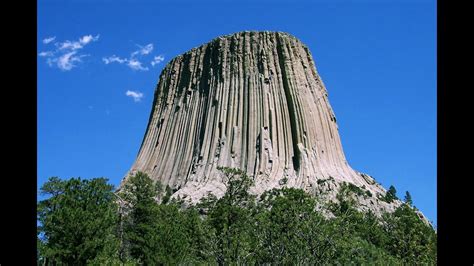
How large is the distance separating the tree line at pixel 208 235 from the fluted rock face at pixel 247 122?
23.0 meters

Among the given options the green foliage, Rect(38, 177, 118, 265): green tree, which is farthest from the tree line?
the green foliage

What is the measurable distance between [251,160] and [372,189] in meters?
17.6

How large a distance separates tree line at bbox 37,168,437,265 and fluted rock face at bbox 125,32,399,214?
905 inches

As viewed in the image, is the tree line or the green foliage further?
the green foliage

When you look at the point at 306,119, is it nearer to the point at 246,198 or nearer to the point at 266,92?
the point at 266,92

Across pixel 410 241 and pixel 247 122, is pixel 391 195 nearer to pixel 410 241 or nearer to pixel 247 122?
pixel 247 122

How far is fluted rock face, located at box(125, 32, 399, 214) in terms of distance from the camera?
84875mm

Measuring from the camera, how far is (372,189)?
8669 centimetres

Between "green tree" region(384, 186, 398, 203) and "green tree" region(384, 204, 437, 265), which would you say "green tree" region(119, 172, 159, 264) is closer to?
"green tree" region(384, 204, 437, 265)

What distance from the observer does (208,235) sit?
31250mm

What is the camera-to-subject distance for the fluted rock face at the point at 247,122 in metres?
84.9

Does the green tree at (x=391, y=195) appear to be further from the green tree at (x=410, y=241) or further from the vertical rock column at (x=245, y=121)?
the green tree at (x=410, y=241)
